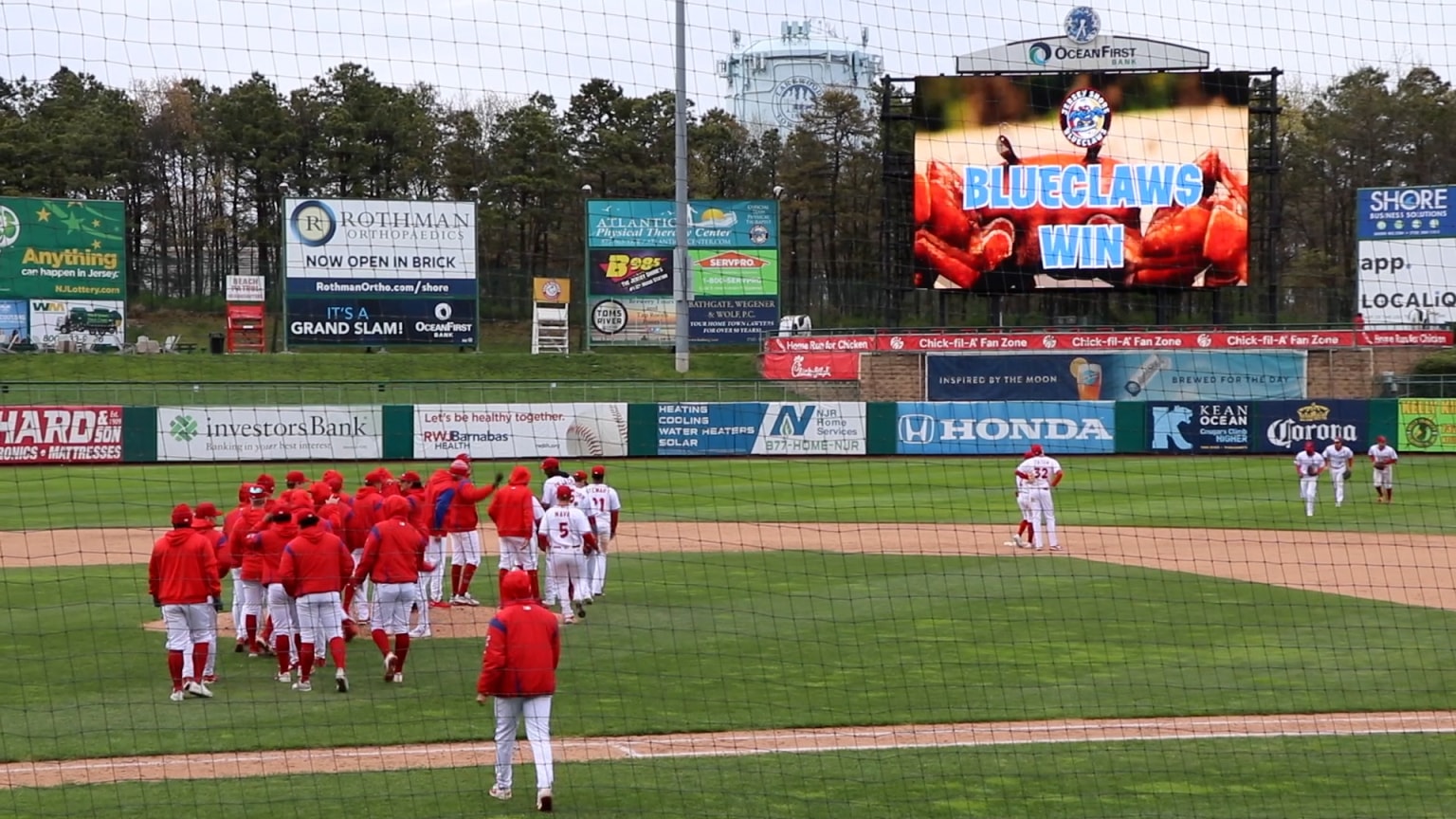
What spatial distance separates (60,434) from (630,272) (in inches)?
738

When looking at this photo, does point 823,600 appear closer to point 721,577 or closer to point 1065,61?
point 721,577

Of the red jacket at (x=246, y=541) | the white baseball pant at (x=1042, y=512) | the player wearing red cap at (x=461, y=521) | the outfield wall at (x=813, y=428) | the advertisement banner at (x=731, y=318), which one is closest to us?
the red jacket at (x=246, y=541)

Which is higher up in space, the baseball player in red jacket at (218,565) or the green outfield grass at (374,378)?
the green outfield grass at (374,378)

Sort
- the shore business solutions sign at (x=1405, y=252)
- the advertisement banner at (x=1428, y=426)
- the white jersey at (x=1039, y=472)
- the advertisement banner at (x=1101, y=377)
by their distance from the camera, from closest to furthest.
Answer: the white jersey at (x=1039, y=472) < the advertisement banner at (x=1428, y=426) < the advertisement banner at (x=1101, y=377) < the shore business solutions sign at (x=1405, y=252)

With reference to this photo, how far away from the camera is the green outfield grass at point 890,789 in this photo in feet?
32.0

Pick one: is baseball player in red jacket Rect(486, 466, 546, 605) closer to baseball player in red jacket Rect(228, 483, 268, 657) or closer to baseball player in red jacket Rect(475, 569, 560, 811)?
baseball player in red jacket Rect(228, 483, 268, 657)

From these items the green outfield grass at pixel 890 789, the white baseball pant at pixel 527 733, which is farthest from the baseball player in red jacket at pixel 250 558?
the white baseball pant at pixel 527 733

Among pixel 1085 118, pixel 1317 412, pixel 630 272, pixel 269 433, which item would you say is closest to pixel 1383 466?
pixel 1317 412

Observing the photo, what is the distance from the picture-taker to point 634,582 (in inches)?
790

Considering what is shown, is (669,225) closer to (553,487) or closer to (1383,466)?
(1383,466)

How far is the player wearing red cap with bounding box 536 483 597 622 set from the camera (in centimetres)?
1683

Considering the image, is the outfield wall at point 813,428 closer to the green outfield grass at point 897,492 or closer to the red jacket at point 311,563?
the green outfield grass at point 897,492

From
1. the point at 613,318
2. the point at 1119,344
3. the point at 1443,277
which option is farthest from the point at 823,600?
the point at 1443,277

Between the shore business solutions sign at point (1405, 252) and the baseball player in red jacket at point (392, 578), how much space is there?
4062cm
